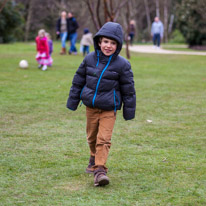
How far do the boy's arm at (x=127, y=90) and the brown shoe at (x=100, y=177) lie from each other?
0.61 metres

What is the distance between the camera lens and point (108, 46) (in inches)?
189

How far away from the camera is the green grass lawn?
4449mm

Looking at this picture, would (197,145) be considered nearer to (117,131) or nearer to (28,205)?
(117,131)

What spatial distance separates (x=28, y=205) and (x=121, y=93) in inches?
59.8

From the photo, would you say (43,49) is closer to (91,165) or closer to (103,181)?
(91,165)

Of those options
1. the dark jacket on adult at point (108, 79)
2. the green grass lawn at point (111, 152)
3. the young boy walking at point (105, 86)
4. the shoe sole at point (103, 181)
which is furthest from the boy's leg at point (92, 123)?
the shoe sole at point (103, 181)

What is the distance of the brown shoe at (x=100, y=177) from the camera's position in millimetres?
4617

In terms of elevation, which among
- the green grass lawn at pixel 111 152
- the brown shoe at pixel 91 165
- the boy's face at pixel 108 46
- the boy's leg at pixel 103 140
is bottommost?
the green grass lawn at pixel 111 152

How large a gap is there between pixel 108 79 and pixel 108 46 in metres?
0.33

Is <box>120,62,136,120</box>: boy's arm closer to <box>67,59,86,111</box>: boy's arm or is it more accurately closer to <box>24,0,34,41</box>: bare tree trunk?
<box>67,59,86,111</box>: boy's arm

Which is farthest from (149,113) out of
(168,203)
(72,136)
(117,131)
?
(168,203)

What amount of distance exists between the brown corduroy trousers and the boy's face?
587 millimetres

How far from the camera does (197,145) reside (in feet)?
21.1

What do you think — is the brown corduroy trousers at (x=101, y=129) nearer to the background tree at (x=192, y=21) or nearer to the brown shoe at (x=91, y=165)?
the brown shoe at (x=91, y=165)
